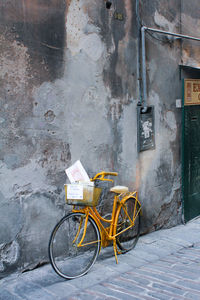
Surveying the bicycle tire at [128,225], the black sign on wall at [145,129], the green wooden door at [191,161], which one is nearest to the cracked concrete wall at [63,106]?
the black sign on wall at [145,129]

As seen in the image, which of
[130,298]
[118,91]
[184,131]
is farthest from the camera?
[184,131]

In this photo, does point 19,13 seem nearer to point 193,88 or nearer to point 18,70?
point 18,70

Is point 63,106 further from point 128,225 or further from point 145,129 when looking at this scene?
point 128,225

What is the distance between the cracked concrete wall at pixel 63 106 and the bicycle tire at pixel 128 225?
1.17ft

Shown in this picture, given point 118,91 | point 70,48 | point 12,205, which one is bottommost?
point 12,205

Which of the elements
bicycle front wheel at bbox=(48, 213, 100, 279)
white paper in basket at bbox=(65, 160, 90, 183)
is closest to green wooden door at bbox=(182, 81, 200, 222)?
bicycle front wheel at bbox=(48, 213, 100, 279)

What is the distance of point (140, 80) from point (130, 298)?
3.21m

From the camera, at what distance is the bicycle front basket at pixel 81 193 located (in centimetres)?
403

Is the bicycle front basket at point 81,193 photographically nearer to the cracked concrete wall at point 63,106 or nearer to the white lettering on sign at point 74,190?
the white lettering on sign at point 74,190

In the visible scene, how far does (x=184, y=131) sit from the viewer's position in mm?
6320

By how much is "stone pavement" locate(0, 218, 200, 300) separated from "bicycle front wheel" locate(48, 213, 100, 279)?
0.14 metres

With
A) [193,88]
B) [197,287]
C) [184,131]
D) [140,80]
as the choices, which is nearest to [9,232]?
[197,287]

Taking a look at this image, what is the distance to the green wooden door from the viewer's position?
6.39 meters

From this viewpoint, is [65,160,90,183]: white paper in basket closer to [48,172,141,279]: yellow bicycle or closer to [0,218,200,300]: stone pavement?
[48,172,141,279]: yellow bicycle
